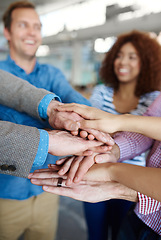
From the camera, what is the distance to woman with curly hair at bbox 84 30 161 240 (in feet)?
4.67

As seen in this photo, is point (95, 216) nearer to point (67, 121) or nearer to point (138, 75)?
point (67, 121)

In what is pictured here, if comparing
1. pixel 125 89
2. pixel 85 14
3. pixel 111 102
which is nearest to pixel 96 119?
pixel 111 102

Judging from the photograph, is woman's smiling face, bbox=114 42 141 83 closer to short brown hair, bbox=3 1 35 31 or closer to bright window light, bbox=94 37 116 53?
short brown hair, bbox=3 1 35 31

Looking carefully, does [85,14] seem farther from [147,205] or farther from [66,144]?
[147,205]

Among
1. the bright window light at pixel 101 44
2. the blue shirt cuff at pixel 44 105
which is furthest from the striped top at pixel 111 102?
the bright window light at pixel 101 44

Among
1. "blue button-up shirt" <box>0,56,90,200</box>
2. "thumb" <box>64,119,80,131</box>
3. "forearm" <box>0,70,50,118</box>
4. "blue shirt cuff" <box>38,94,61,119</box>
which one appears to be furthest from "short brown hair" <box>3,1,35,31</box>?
"thumb" <box>64,119,80,131</box>

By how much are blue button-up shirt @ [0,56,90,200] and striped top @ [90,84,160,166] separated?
0.29 m

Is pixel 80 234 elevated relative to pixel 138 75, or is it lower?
lower

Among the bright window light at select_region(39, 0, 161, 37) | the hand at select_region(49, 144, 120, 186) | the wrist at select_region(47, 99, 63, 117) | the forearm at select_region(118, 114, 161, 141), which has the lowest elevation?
the hand at select_region(49, 144, 120, 186)

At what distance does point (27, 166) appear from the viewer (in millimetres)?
753

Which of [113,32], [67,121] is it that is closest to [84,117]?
[67,121]

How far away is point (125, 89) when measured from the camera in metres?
1.63

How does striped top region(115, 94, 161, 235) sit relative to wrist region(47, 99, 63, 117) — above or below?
below

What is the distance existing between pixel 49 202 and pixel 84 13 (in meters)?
6.79
